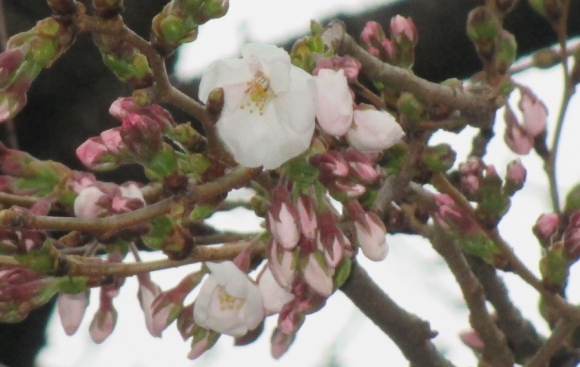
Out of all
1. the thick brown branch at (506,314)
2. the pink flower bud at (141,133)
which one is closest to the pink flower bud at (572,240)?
the thick brown branch at (506,314)

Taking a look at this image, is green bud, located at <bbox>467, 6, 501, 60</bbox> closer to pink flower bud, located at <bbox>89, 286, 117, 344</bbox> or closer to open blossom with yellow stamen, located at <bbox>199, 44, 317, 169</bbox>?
open blossom with yellow stamen, located at <bbox>199, 44, 317, 169</bbox>

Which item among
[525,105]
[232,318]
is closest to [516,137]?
[525,105]

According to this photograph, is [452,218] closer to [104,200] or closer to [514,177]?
[514,177]

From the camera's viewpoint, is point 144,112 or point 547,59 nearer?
point 144,112

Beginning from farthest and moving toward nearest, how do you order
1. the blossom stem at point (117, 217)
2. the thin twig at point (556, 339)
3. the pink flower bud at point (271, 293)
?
the thin twig at point (556, 339), the pink flower bud at point (271, 293), the blossom stem at point (117, 217)

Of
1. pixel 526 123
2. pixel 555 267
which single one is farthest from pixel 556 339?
pixel 526 123

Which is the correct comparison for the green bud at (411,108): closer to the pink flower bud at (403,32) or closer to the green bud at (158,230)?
the pink flower bud at (403,32)
